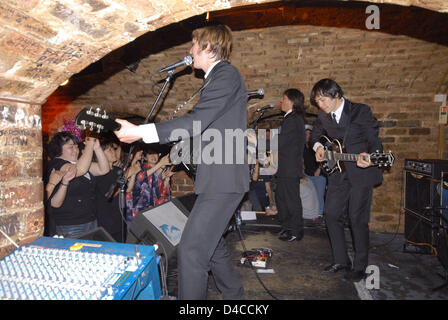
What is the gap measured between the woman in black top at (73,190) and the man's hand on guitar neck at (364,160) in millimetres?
2601

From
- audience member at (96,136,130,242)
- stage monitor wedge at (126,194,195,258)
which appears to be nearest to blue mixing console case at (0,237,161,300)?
stage monitor wedge at (126,194,195,258)

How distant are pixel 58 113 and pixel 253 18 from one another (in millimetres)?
4457

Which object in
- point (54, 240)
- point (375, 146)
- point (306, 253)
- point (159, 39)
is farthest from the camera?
point (159, 39)

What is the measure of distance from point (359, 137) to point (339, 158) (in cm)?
29

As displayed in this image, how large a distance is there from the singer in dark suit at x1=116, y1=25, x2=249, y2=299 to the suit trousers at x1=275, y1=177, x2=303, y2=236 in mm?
2464

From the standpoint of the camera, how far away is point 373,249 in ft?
13.8

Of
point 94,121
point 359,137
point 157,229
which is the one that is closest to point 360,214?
Result: point 359,137

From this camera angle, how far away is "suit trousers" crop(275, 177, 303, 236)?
14.1 ft

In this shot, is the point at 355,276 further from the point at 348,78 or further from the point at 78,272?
the point at 348,78

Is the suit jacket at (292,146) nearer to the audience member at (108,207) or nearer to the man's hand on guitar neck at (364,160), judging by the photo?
the man's hand on guitar neck at (364,160)

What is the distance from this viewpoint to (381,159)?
2803mm
